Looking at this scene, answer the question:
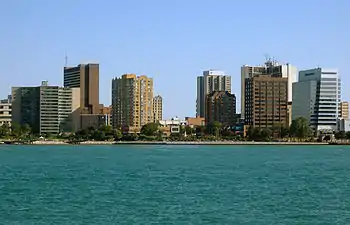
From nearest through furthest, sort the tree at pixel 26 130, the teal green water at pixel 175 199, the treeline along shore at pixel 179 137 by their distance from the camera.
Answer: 1. the teal green water at pixel 175 199
2. the treeline along shore at pixel 179 137
3. the tree at pixel 26 130

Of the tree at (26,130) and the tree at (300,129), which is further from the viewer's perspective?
the tree at (26,130)

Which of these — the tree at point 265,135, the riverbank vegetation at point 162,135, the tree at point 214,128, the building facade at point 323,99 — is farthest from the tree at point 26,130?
the building facade at point 323,99

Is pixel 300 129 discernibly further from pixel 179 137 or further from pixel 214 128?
pixel 179 137

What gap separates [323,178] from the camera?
167ft

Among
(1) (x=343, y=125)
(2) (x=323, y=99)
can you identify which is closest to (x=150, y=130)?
(2) (x=323, y=99)

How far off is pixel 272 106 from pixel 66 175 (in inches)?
5926

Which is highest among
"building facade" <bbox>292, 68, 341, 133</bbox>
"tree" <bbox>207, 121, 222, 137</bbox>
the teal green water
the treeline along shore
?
"building facade" <bbox>292, 68, 341, 133</bbox>

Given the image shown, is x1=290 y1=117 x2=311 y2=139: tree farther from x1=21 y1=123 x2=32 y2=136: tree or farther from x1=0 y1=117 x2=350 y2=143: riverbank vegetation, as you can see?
x1=21 y1=123 x2=32 y2=136: tree

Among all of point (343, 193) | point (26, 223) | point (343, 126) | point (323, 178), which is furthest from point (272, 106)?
point (26, 223)

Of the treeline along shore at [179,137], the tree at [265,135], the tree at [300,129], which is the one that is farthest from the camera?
the tree at [265,135]

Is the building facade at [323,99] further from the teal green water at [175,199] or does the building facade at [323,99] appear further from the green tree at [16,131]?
the teal green water at [175,199]

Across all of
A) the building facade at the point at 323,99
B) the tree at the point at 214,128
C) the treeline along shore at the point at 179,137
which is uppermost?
the building facade at the point at 323,99

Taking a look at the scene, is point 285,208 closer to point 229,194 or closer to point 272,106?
point 229,194

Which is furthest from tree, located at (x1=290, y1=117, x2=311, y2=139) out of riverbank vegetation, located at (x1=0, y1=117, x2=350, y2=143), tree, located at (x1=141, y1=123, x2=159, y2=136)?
tree, located at (x1=141, y1=123, x2=159, y2=136)
